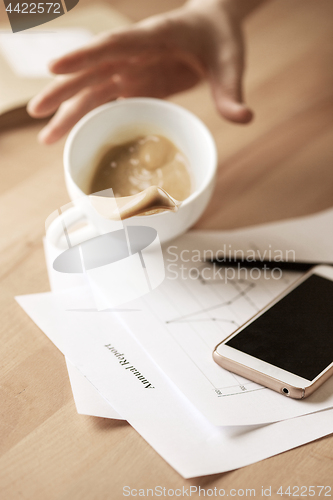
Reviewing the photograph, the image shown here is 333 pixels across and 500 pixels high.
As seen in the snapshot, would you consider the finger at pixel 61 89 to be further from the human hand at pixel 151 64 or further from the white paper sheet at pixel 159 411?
the white paper sheet at pixel 159 411

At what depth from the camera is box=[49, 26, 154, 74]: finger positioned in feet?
1.29

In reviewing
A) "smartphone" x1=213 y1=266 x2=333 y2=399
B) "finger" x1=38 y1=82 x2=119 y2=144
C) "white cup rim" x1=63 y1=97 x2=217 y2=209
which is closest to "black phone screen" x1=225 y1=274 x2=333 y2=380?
"smartphone" x1=213 y1=266 x2=333 y2=399

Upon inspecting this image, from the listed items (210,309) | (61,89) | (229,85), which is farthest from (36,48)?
(210,309)

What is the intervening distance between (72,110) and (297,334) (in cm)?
31

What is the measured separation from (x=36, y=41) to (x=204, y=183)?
0.33 meters

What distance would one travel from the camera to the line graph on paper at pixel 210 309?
0.93 feet

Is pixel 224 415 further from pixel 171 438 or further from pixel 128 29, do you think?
pixel 128 29

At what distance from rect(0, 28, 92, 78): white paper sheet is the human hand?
2.5 inches

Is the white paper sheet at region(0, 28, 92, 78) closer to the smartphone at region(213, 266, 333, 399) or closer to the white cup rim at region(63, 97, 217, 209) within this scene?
the white cup rim at region(63, 97, 217, 209)

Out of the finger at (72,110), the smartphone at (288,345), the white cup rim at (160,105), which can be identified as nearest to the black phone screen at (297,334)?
the smartphone at (288,345)

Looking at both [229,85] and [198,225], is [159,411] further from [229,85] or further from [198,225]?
[229,85]

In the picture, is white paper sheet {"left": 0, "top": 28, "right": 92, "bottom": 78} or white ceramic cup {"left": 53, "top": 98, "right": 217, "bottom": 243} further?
white paper sheet {"left": 0, "top": 28, "right": 92, "bottom": 78}

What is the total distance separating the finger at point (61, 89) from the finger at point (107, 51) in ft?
0.07

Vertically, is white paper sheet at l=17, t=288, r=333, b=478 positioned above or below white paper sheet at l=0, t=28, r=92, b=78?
below
